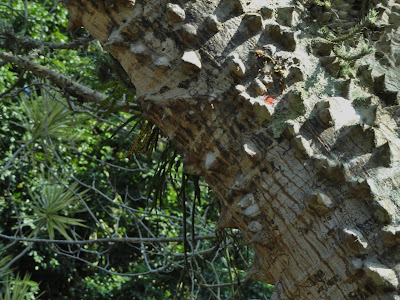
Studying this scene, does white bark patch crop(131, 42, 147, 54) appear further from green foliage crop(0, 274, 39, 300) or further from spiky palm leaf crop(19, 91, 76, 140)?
green foliage crop(0, 274, 39, 300)

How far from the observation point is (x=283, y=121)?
896 mm

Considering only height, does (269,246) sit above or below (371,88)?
below

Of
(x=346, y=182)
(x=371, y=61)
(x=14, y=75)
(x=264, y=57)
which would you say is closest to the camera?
(x=346, y=182)

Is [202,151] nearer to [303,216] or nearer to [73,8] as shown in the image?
[303,216]

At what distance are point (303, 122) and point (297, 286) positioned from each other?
0.27 metres

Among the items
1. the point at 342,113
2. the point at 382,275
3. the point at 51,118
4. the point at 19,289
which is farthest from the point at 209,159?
the point at 19,289

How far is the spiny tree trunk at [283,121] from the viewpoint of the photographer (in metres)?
0.81

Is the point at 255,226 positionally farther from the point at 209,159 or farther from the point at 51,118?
the point at 51,118

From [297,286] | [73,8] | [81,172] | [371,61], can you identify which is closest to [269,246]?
[297,286]

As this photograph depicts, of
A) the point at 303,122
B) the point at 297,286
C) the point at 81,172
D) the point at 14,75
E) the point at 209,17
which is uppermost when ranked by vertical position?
the point at 209,17

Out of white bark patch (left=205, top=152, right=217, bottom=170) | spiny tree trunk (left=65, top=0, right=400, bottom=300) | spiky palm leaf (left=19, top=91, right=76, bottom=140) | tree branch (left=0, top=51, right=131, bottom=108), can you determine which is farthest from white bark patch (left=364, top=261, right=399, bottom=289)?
spiky palm leaf (left=19, top=91, right=76, bottom=140)

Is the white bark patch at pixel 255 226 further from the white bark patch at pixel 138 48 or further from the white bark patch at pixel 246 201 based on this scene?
the white bark patch at pixel 138 48

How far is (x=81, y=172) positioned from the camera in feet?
19.8

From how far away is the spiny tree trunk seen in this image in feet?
2.67
